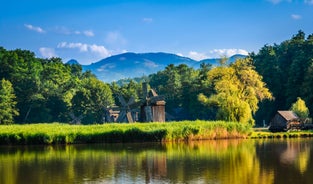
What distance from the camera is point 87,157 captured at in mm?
32406

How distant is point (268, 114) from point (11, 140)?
42921 millimetres

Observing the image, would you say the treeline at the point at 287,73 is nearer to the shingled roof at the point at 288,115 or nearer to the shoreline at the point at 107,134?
the shingled roof at the point at 288,115

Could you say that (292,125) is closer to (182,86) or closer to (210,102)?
(210,102)

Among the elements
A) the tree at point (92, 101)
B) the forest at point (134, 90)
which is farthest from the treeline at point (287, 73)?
the tree at point (92, 101)

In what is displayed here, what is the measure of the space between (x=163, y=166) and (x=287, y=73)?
177 ft

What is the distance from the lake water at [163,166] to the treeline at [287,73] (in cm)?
3594

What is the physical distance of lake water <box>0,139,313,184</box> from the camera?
22219 millimetres

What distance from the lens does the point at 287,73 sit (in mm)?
76688

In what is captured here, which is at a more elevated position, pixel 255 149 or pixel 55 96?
pixel 55 96

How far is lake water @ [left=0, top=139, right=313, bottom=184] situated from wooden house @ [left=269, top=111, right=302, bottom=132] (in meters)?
23.8

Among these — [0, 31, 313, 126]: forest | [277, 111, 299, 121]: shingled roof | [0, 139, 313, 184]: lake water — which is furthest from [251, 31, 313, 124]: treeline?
[0, 139, 313, 184]: lake water

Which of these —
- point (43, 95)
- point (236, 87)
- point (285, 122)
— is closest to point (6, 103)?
point (43, 95)

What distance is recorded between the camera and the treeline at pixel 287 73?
69312 mm

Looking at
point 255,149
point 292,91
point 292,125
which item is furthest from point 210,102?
point 255,149
